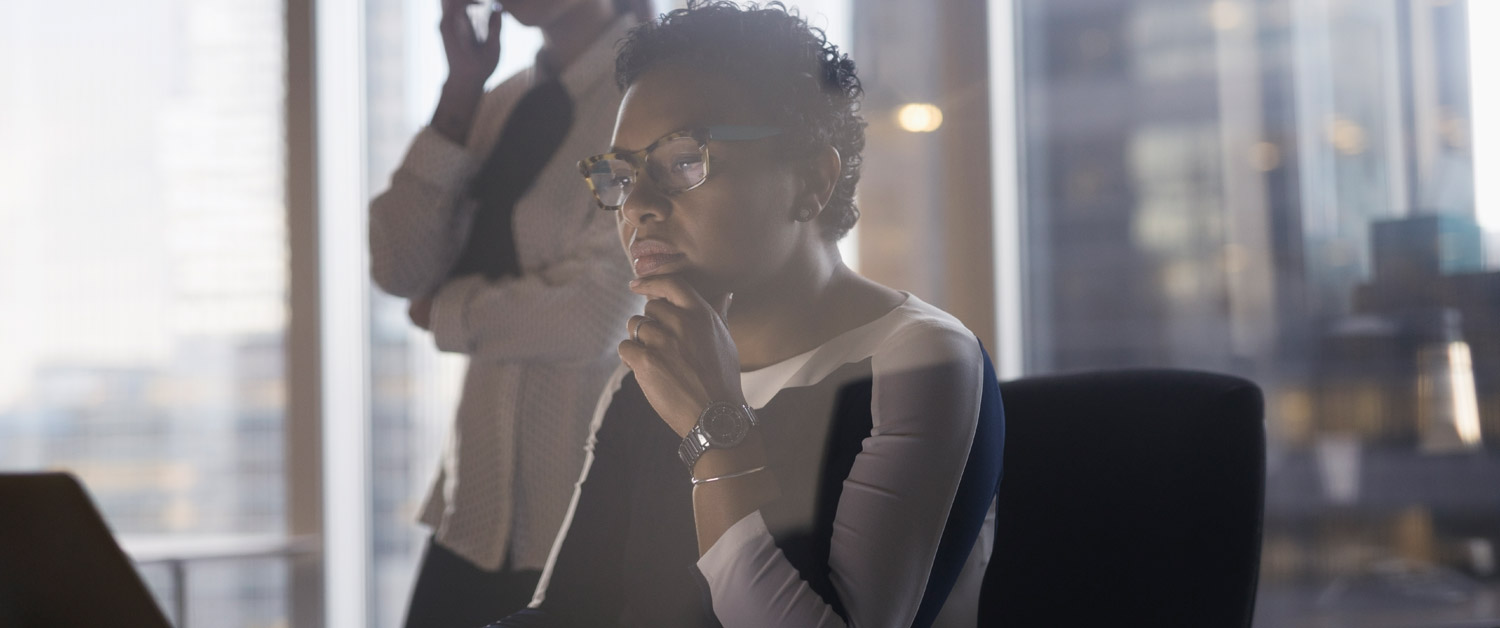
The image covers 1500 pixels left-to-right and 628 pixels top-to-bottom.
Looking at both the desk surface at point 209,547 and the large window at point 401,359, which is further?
the desk surface at point 209,547

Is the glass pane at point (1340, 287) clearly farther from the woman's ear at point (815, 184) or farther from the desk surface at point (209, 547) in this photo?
the desk surface at point (209, 547)

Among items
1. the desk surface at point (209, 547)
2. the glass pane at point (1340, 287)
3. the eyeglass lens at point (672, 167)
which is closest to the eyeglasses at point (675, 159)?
the eyeglass lens at point (672, 167)

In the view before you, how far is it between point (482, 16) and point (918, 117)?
60cm

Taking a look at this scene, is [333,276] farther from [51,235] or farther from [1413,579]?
[1413,579]

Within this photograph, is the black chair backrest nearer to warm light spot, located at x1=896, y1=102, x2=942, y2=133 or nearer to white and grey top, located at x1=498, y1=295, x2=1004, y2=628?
white and grey top, located at x1=498, y1=295, x2=1004, y2=628

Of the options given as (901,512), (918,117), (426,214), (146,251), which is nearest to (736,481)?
(901,512)

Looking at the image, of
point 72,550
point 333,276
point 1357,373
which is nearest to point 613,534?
point 72,550

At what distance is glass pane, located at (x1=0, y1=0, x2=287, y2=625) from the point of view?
2.12m

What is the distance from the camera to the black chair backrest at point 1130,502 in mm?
1037

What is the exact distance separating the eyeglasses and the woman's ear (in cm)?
5

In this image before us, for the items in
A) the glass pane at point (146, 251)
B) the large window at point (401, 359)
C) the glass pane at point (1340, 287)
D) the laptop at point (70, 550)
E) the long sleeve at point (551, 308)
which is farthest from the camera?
the glass pane at point (146, 251)

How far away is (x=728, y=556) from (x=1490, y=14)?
192cm

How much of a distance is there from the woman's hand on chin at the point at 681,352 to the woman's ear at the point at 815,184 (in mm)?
119

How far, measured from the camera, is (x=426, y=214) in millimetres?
1347
